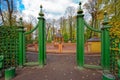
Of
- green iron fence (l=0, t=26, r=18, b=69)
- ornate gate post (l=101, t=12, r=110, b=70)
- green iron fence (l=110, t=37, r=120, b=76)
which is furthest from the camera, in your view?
green iron fence (l=0, t=26, r=18, b=69)

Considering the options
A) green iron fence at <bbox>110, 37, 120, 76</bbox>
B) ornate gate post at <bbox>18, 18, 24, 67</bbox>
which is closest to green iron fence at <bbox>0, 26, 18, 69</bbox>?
ornate gate post at <bbox>18, 18, 24, 67</bbox>

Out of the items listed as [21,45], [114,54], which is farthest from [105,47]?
[21,45]

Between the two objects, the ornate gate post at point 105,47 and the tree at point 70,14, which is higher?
the tree at point 70,14

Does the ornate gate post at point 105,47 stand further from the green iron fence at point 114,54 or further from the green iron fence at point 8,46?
the green iron fence at point 8,46

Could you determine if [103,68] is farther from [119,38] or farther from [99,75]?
[119,38]

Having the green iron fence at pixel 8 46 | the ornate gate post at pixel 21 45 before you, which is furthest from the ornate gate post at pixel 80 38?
the green iron fence at pixel 8 46

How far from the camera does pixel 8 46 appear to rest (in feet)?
24.9

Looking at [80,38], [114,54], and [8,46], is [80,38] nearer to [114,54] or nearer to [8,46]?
[114,54]

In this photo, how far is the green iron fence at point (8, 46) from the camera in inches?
294

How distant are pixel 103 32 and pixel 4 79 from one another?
4825 mm

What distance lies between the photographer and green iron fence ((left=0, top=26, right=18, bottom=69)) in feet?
24.5

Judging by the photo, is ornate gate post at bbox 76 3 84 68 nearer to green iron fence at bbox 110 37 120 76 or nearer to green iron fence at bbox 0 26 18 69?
green iron fence at bbox 110 37 120 76

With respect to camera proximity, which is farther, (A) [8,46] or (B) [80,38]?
(A) [8,46]

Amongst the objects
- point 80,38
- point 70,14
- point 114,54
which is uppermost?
point 70,14
